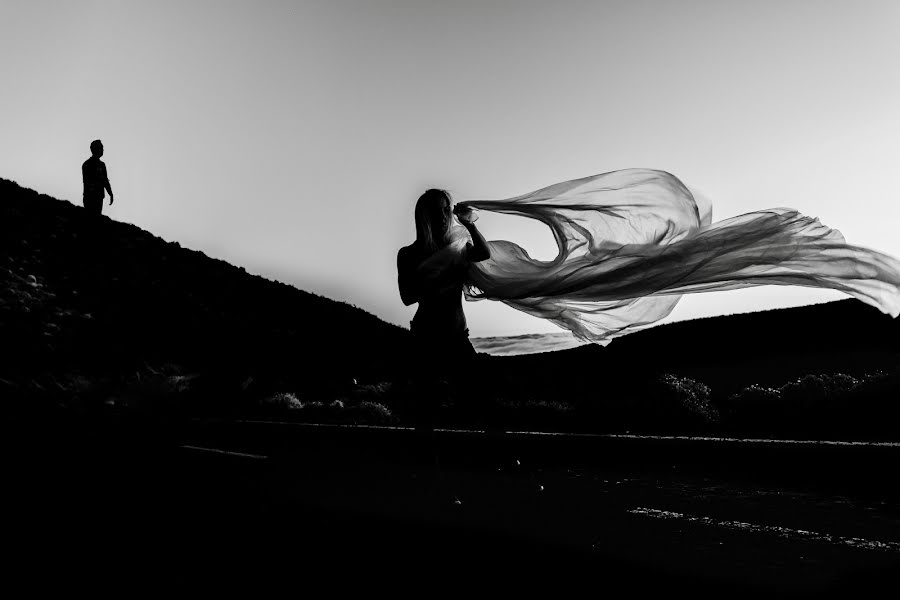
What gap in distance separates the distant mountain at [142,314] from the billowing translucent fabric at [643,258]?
12.3 feet

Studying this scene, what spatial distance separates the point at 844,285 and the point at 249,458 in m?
2.49

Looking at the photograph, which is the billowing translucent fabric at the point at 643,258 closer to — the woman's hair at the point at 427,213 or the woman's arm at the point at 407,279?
the woman's hair at the point at 427,213

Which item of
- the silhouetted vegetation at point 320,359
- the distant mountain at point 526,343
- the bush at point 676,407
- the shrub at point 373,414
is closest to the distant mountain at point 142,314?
the silhouetted vegetation at point 320,359

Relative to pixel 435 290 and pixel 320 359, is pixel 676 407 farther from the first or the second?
pixel 320 359

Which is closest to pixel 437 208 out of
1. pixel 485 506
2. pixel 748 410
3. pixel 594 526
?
pixel 485 506

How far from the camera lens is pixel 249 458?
8.41 feet

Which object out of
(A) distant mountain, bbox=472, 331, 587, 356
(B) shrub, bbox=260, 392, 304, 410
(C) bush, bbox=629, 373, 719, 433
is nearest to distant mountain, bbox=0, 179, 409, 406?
(B) shrub, bbox=260, 392, 304, 410

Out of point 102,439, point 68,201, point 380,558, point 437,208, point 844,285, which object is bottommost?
point 380,558

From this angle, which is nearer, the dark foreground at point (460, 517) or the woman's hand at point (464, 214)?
the dark foreground at point (460, 517)

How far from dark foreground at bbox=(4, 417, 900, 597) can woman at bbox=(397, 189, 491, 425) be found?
0.53 meters

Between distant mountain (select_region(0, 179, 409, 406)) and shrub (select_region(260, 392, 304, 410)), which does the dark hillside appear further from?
shrub (select_region(260, 392, 304, 410))

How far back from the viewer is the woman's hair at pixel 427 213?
279cm

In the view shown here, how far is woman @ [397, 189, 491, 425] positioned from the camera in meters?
2.78

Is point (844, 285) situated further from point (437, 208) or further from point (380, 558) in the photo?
point (380, 558)
